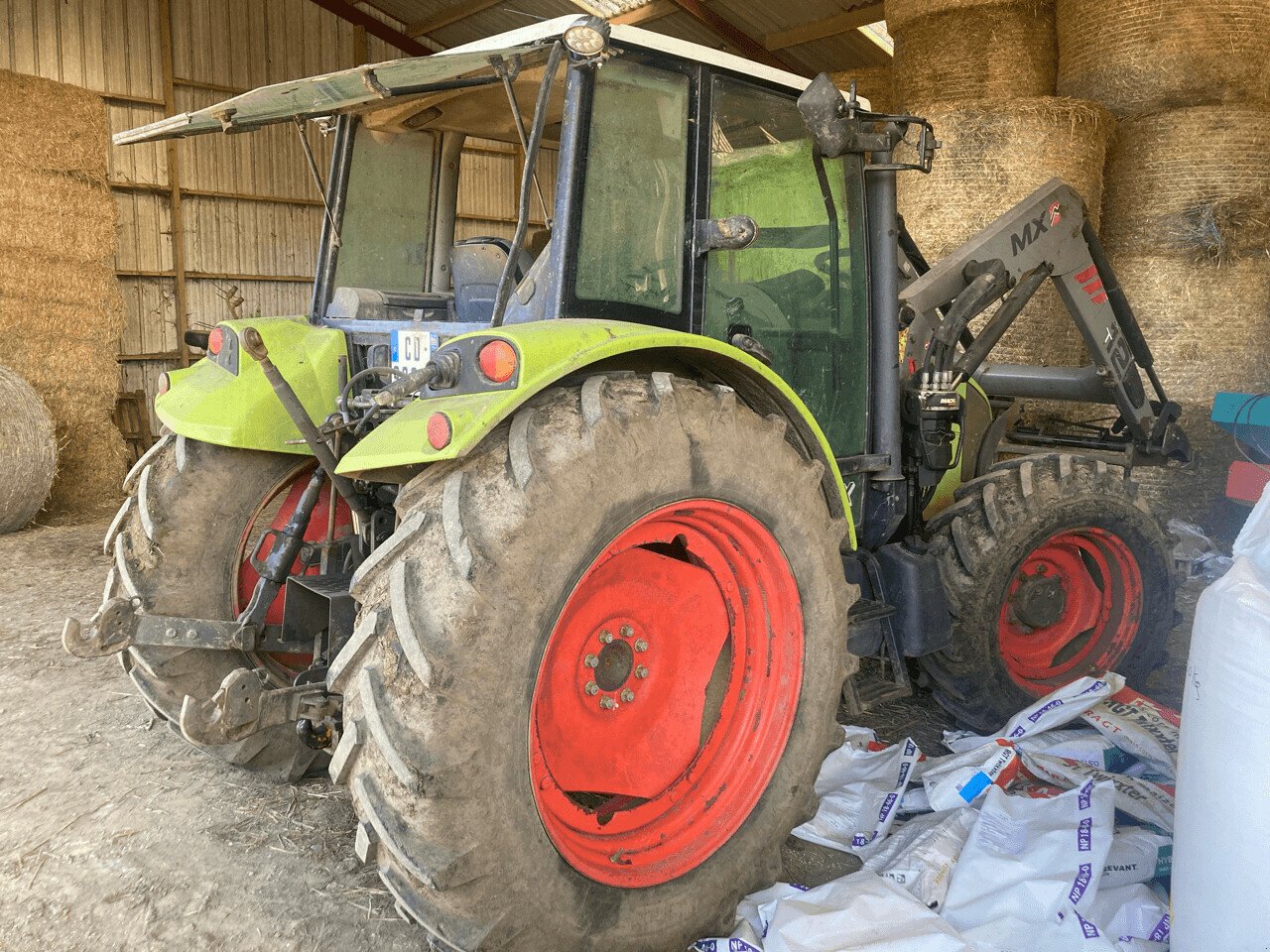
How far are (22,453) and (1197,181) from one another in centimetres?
767

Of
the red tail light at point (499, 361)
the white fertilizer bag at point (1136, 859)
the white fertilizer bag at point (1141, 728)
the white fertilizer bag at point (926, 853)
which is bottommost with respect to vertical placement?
the white fertilizer bag at point (926, 853)

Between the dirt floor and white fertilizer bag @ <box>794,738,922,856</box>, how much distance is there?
55 millimetres

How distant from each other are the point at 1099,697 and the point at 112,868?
8.77ft

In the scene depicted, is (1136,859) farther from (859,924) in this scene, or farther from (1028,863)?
(859,924)

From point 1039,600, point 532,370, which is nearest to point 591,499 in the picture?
point 532,370

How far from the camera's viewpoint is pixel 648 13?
9.55 meters

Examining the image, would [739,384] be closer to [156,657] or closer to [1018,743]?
[1018,743]

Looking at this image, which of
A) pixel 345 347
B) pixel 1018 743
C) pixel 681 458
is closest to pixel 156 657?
pixel 345 347

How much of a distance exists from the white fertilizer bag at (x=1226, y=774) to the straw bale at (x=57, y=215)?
858 cm

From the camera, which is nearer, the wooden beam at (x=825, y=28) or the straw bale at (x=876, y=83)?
the straw bale at (x=876, y=83)

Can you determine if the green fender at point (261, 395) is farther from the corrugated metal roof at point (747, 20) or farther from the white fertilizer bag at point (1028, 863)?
the corrugated metal roof at point (747, 20)

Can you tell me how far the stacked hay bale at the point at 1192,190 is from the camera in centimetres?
569

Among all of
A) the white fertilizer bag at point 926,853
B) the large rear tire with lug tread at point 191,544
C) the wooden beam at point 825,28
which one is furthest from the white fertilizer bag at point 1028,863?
the wooden beam at point 825,28

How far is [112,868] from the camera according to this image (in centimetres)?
247
